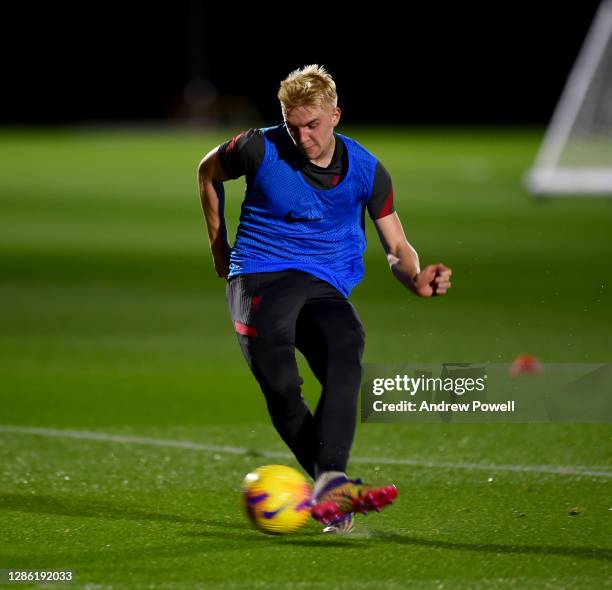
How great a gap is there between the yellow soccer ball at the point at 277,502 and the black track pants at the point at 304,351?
130mm

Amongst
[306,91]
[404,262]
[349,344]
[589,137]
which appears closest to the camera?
[306,91]

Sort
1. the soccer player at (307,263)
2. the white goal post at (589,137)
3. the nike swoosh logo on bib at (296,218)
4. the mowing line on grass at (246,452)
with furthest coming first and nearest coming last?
the white goal post at (589,137) < the mowing line on grass at (246,452) < the nike swoosh logo on bib at (296,218) < the soccer player at (307,263)

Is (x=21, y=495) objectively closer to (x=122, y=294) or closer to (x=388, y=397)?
(x=388, y=397)

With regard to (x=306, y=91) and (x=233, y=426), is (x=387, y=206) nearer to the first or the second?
(x=306, y=91)

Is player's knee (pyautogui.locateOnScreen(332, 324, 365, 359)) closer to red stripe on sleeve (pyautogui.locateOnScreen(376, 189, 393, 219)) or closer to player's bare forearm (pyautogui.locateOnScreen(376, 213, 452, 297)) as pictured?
player's bare forearm (pyautogui.locateOnScreen(376, 213, 452, 297))

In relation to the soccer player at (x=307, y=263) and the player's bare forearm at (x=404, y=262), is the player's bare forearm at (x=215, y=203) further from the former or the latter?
the player's bare forearm at (x=404, y=262)

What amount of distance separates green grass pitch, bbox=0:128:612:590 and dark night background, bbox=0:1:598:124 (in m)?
28.3

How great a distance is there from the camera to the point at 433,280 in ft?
20.8

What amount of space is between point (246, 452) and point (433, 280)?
7.68 feet

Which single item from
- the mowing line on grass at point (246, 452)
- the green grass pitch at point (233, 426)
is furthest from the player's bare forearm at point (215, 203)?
the mowing line on grass at point (246, 452)

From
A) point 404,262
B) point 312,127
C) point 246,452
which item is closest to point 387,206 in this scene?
point 404,262

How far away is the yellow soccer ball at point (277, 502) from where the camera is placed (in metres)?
6.22

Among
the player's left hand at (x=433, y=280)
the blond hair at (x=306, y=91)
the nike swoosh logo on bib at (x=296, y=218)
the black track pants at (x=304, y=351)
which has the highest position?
the blond hair at (x=306, y=91)

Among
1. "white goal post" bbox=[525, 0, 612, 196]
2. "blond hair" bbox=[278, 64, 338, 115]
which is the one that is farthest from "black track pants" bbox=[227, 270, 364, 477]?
"white goal post" bbox=[525, 0, 612, 196]
